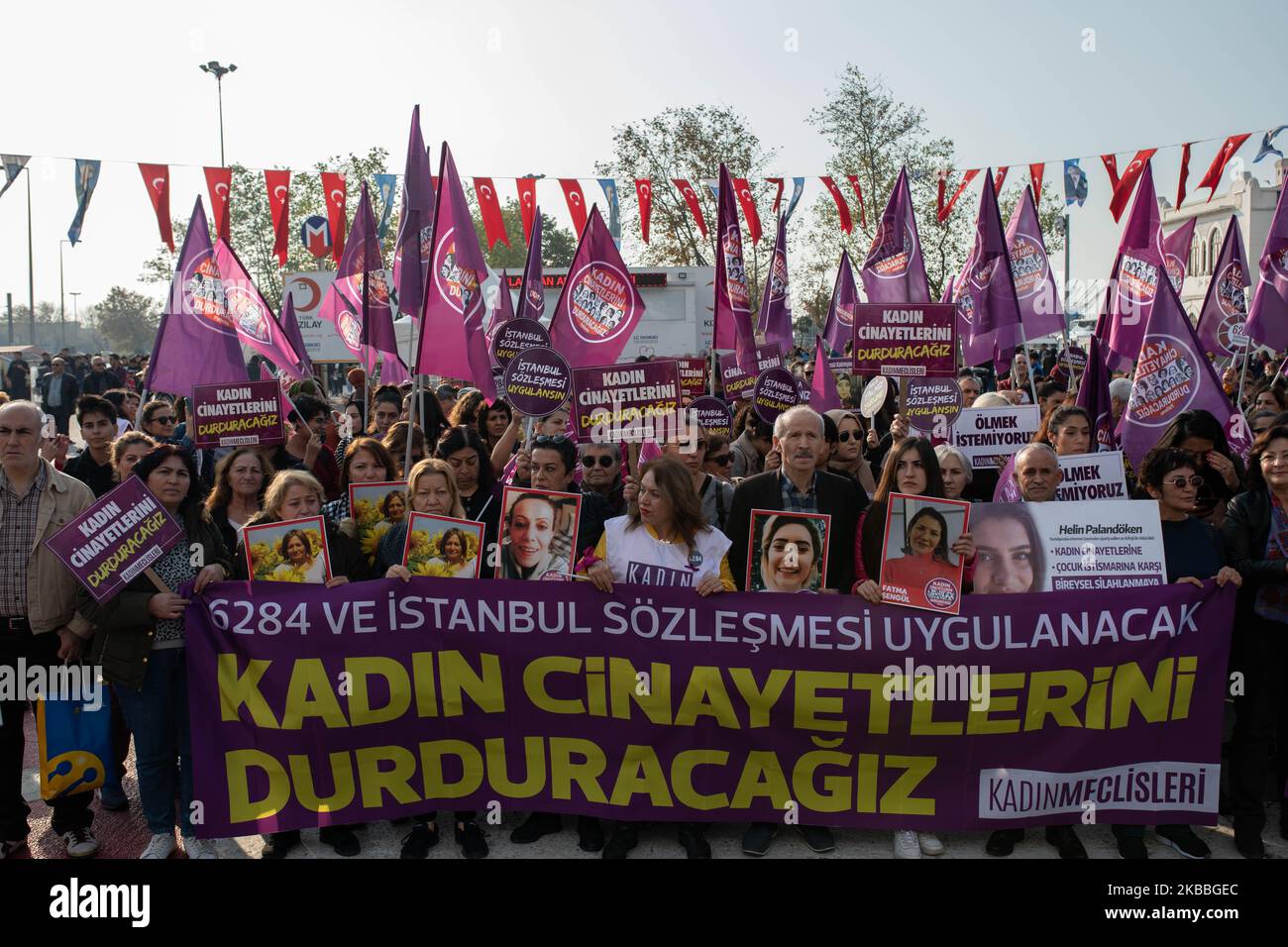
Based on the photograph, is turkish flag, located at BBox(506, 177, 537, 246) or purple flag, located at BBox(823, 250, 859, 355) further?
turkish flag, located at BBox(506, 177, 537, 246)

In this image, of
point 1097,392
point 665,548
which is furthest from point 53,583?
point 1097,392

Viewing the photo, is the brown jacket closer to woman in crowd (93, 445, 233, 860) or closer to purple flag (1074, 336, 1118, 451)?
woman in crowd (93, 445, 233, 860)

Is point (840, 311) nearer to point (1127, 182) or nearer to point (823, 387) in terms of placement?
point (823, 387)

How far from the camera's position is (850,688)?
4.61 metres

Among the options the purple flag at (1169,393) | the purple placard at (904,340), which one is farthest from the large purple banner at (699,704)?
the purple placard at (904,340)

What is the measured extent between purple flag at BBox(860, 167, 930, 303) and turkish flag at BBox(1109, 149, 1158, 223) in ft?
22.0

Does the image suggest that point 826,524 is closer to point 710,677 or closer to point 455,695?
point 710,677

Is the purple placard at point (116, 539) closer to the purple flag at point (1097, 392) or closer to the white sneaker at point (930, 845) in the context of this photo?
the white sneaker at point (930, 845)

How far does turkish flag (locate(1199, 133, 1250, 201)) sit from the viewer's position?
1380cm

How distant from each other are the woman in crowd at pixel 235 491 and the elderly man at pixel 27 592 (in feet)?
2.29

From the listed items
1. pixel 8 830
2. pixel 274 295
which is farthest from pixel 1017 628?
pixel 274 295

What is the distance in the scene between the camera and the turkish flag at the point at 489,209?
1638cm

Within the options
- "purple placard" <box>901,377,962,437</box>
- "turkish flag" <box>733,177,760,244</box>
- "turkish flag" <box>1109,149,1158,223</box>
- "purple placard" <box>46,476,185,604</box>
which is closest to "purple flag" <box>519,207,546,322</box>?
"purple placard" <box>901,377,962,437</box>

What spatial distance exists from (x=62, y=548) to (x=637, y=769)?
2.70 metres
